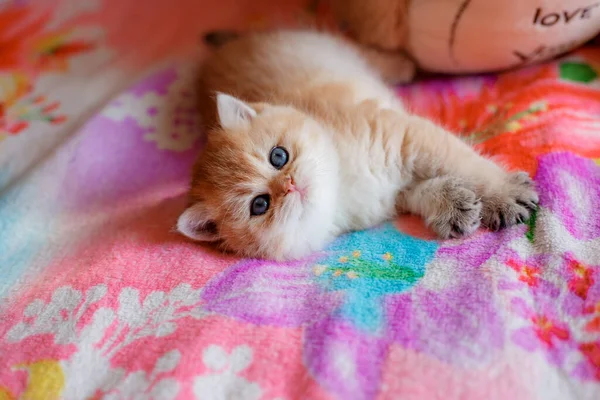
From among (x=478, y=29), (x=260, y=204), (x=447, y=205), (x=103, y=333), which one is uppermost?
(x=478, y=29)

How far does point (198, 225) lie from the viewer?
1.35m

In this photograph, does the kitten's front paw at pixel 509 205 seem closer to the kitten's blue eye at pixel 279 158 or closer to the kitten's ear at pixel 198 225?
the kitten's blue eye at pixel 279 158

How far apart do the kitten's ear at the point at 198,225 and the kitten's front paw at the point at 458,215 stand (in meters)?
0.60

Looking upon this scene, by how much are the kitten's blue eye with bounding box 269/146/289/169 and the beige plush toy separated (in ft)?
2.41

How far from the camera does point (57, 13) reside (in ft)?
7.64

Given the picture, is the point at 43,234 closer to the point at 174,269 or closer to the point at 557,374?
the point at 174,269

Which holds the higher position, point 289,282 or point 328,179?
point 328,179

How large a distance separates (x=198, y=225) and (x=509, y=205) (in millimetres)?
805

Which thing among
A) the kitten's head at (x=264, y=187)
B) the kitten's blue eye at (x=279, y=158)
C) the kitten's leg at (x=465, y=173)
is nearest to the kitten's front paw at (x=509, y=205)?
the kitten's leg at (x=465, y=173)

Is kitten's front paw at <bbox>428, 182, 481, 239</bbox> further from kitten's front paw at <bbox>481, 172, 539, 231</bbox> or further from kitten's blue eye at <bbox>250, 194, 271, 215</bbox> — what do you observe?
kitten's blue eye at <bbox>250, 194, 271, 215</bbox>

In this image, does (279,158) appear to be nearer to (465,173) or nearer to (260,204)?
(260,204)

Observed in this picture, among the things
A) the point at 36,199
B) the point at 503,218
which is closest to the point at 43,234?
the point at 36,199

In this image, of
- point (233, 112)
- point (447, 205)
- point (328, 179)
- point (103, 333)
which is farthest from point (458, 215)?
point (103, 333)

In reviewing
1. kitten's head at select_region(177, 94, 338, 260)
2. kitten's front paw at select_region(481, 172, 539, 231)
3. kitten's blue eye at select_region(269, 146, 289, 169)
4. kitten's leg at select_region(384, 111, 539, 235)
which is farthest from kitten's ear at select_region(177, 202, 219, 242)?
kitten's front paw at select_region(481, 172, 539, 231)
